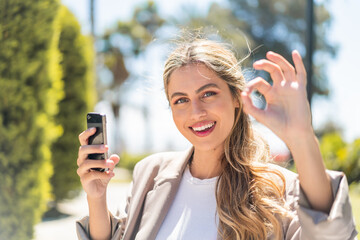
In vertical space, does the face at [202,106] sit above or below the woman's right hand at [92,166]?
above

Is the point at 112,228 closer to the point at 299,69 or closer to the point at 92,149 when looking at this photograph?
the point at 92,149

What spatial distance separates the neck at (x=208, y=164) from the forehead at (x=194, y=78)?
1.15 feet

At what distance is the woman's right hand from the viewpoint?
1636mm

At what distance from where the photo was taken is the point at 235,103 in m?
1.93

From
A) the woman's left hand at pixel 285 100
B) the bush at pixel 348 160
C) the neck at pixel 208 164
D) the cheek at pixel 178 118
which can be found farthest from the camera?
the bush at pixel 348 160

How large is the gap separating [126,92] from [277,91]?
109 ft

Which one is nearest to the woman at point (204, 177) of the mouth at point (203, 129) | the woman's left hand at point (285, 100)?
the mouth at point (203, 129)

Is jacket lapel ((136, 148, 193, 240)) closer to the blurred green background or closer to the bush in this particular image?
the blurred green background

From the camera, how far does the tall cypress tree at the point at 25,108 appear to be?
15.5ft

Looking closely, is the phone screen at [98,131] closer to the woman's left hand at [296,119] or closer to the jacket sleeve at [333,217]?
the woman's left hand at [296,119]

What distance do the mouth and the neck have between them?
184 millimetres

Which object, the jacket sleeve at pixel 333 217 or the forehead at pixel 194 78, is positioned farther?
the forehead at pixel 194 78

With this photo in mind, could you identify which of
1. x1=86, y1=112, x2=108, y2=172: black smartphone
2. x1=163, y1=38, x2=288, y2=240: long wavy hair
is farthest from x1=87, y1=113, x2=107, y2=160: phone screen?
x1=163, y1=38, x2=288, y2=240: long wavy hair

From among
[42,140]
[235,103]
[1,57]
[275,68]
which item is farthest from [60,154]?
[275,68]
